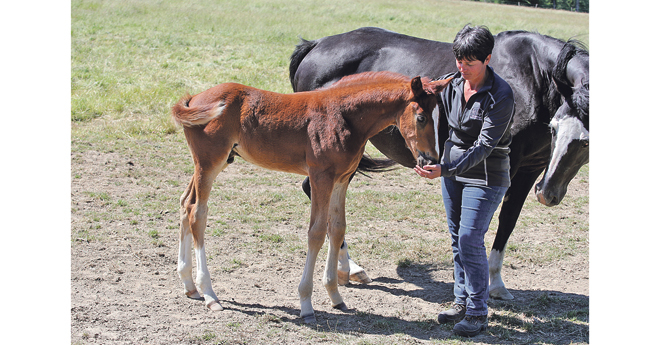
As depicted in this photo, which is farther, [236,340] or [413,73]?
[413,73]

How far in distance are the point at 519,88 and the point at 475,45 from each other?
136 centimetres

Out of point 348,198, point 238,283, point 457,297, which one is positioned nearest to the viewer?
point 457,297

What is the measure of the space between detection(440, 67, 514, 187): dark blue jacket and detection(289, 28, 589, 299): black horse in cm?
57

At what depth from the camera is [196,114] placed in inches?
150

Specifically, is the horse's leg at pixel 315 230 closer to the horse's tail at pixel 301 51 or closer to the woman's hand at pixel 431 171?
the woman's hand at pixel 431 171

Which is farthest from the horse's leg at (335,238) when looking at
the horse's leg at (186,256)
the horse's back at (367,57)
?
the horse's back at (367,57)

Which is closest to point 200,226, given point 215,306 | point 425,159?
point 215,306

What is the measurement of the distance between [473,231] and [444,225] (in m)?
2.81

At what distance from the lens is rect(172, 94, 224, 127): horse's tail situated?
3.81 metres

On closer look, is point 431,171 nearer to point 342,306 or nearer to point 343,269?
point 342,306

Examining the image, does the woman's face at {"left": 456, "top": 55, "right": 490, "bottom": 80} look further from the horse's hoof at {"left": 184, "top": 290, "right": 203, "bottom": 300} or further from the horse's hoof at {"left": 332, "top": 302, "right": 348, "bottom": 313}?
the horse's hoof at {"left": 184, "top": 290, "right": 203, "bottom": 300}

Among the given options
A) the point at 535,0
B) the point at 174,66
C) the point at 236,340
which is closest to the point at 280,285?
the point at 236,340

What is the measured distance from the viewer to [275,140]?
391 centimetres

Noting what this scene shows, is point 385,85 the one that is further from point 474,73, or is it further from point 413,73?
point 413,73
